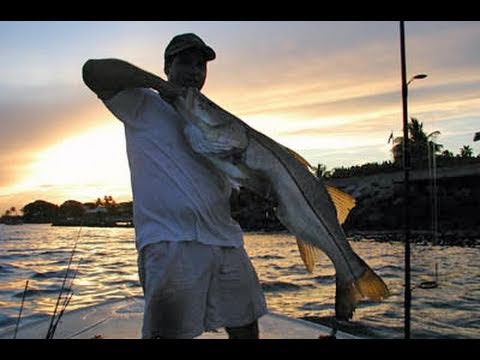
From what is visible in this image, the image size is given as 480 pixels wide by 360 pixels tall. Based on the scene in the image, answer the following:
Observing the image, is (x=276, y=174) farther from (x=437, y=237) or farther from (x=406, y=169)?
(x=437, y=237)

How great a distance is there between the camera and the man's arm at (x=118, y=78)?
2.85 metres

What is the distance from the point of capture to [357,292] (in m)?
2.81

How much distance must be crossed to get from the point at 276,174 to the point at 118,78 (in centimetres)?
98

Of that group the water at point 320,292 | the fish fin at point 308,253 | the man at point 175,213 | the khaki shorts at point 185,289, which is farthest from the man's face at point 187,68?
the water at point 320,292

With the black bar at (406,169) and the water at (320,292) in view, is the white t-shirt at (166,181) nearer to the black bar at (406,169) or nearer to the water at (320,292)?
the water at (320,292)

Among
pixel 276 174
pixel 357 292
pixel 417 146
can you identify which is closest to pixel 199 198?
pixel 276 174

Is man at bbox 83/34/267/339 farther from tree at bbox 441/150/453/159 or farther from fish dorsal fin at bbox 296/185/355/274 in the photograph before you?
tree at bbox 441/150/453/159

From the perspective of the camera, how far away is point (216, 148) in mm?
2930

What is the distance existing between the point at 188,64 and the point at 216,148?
0.55 m

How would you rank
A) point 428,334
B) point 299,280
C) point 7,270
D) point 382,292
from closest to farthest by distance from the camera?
point 382,292 → point 428,334 → point 299,280 → point 7,270
